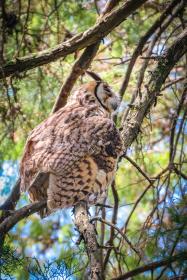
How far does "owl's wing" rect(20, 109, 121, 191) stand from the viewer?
3330 millimetres

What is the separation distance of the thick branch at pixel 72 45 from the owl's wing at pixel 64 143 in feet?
1.56

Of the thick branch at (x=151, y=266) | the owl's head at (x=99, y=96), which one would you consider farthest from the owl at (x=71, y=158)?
the thick branch at (x=151, y=266)

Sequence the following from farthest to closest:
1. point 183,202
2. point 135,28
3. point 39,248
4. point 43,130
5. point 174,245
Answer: point 39,248, point 135,28, point 43,130, point 183,202, point 174,245

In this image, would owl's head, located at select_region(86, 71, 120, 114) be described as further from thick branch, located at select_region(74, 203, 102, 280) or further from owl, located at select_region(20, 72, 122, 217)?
thick branch, located at select_region(74, 203, 102, 280)

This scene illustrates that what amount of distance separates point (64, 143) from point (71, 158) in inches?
5.3

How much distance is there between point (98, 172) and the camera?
346 centimetres

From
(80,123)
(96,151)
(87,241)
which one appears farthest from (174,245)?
(80,123)

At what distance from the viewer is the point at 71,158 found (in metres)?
3.36

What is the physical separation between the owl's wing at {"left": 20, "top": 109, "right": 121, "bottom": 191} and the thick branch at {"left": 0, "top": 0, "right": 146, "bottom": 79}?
1.56ft

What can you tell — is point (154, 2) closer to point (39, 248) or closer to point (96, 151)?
point (96, 151)

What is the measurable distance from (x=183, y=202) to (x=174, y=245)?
0.32 meters

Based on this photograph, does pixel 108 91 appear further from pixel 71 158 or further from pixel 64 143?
pixel 71 158

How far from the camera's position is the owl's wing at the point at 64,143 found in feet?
10.9

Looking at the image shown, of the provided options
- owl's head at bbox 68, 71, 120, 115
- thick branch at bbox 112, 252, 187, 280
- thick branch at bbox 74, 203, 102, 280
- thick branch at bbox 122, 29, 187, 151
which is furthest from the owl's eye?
thick branch at bbox 112, 252, 187, 280
